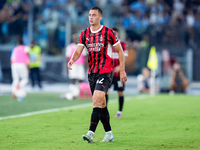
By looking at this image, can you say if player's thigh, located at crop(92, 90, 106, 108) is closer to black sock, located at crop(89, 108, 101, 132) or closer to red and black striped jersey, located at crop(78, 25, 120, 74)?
black sock, located at crop(89, 108, 101, 132)

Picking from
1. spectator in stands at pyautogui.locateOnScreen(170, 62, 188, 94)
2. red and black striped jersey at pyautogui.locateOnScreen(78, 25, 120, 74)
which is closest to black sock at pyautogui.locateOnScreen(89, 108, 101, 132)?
red and black striped jersey at pyautogui.locateOnScreen(78, 25, 120, 74)

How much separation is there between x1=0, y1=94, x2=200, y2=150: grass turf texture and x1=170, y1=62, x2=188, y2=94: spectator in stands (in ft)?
31.9

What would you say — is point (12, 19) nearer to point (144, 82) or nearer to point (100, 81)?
point (144, 82)

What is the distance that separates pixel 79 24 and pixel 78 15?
23.6 inches

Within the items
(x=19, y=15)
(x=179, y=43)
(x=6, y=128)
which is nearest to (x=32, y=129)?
(x=6, y=128)

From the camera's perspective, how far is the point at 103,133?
8.93 metres

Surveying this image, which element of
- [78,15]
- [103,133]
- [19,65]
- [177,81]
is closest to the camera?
Answer: [103,133]

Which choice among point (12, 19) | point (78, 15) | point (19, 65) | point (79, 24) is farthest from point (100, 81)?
point (12, 19)

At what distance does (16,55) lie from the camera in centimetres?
1786

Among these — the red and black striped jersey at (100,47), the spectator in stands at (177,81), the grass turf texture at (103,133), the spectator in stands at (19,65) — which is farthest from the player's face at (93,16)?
the spectator in stands at (177,81)

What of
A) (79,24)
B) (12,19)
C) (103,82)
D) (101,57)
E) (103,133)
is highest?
(12,19)

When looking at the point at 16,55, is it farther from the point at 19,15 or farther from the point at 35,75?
the point at 19,15

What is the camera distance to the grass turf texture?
7.42 m

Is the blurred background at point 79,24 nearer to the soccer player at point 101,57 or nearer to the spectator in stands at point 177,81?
the spectator in stands at point 177,81
